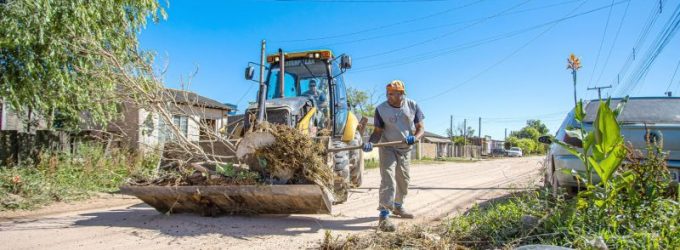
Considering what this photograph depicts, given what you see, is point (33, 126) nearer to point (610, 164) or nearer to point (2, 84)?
point (2, 84)

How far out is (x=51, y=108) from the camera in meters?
9.55

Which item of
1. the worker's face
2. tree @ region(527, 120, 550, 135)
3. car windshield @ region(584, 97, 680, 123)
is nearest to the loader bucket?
the worker's face

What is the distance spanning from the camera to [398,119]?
204 inches

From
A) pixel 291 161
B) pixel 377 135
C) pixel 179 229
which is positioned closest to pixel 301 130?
pixel 291 161

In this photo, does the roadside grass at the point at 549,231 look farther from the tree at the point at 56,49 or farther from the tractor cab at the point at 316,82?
the tree at the point at 56,49

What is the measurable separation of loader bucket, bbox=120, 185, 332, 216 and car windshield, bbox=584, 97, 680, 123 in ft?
11.1

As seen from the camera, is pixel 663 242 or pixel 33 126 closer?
pixel 663 242

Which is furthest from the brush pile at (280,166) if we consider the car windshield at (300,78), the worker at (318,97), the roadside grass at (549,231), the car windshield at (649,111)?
the car windshield at (649,111)

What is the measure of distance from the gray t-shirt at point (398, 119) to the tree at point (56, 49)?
471 cm

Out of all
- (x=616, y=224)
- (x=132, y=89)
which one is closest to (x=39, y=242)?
(x=132, y=89)

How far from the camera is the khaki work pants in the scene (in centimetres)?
487

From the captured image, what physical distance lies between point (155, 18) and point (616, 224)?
35.1ft

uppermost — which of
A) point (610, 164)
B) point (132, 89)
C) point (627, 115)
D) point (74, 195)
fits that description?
point (132, 89)

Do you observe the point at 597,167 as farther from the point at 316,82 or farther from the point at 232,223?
the point at 316,82
